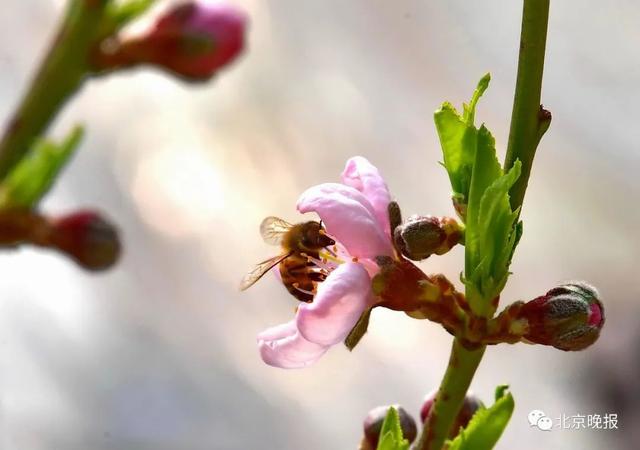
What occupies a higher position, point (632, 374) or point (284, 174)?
point (284, 174)

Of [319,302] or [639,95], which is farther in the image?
[639,95]

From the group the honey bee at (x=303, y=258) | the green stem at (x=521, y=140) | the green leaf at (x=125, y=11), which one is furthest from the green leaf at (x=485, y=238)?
the green leaf at (x=125, y=11)

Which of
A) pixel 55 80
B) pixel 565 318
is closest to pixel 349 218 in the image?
pixel 565 318

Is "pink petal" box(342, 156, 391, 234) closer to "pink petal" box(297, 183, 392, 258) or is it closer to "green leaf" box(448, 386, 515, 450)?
"pink petal" box(297, 183, 392, 258)

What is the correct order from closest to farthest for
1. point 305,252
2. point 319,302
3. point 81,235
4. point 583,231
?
point 81,235, point 319,302, point 305,252, point 583,231

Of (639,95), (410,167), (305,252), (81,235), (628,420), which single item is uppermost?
(639,95)

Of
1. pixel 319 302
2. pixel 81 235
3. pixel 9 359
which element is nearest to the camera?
pixel 81 235

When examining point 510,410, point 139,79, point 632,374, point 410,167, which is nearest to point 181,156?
point 139,79

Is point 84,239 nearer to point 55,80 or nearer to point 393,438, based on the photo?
point 55,80

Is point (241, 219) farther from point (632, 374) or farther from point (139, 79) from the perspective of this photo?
point (632, 374)
